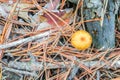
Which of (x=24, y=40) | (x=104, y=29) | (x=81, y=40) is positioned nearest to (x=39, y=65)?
(x=24, y=40)

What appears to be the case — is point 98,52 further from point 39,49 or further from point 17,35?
point 17,35

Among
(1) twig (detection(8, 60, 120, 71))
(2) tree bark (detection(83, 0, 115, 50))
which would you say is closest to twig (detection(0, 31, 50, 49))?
(1) twig (detection(8, 60, 120, 71))

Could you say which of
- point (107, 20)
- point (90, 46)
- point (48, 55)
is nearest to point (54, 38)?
point (48, 55)

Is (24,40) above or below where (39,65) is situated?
above

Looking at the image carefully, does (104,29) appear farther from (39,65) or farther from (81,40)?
(39,65)

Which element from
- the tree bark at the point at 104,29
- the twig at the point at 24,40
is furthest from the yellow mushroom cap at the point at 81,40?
the twig at the point at 24,40

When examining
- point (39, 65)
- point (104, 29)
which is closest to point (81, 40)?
point (104, 29)

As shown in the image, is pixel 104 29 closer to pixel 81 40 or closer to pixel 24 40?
pixel 81 40

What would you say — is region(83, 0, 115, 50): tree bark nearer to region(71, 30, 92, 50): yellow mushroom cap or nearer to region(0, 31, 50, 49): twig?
region(71, 30, 92, 50): yellow mushroom cap
